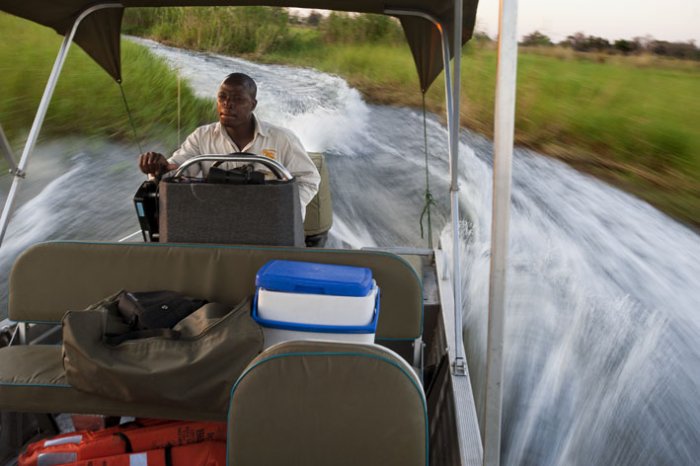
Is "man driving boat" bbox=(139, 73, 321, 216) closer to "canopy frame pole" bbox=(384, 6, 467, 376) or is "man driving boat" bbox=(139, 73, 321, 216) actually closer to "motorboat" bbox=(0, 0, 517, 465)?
"motorboat" bbox=(0, 0, 517, 465)

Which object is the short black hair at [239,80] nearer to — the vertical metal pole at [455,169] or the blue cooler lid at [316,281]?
the vertical metal pole at [455,169]

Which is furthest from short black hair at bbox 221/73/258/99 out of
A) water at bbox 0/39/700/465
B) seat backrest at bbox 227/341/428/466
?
seat backrest at bbox 227/341/428/466

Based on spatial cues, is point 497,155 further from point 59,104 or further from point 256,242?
point 59,104

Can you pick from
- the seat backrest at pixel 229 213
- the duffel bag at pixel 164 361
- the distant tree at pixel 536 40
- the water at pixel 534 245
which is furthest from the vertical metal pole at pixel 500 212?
the distant tree at pixel 536 40

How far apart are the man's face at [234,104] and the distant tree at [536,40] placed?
5.44ft


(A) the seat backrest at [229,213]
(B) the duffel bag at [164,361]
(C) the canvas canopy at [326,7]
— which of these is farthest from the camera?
(C) the canvas canopy at [326,7]

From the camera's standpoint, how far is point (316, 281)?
154cm

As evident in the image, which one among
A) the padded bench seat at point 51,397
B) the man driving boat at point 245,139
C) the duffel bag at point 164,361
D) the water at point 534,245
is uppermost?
the man driving boat at point 245,139

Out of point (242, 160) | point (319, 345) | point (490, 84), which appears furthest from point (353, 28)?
point (319, 345)

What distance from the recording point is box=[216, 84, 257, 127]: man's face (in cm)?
291

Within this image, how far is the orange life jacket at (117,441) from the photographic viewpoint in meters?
1.60

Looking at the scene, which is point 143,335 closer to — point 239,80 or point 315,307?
point 315,307

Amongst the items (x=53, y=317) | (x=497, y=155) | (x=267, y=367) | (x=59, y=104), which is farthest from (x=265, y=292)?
(x=59, y=104)

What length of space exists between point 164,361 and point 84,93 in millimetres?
6018
